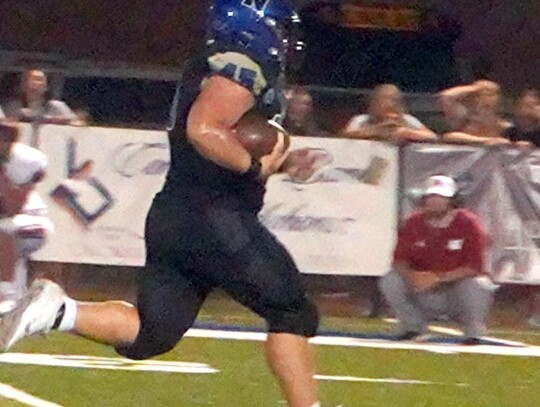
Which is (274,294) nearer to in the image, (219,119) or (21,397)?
(219,119)

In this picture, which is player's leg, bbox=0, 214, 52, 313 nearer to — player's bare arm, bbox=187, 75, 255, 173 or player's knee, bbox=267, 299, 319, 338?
player's knee, bbox=267, 299, 319, 338

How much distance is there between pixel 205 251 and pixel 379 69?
11.8 meters

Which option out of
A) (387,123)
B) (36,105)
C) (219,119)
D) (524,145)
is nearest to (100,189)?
(36,105)

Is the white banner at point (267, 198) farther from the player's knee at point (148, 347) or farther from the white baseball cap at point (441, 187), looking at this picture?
the player's knee at point (148, 347)

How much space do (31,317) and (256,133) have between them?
0.99 metres

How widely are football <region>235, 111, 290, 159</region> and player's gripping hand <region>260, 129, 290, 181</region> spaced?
17mm

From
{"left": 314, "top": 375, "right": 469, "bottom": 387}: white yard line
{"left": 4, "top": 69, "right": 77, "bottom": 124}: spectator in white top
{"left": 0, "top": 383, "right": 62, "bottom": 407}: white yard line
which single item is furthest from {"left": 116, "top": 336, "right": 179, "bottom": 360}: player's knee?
{"left": 4, "top": 69, "right": 77, "bottom": 124}: spectator in white top

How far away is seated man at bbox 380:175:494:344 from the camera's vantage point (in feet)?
38.9

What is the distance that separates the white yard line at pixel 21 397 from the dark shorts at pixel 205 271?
1563 mm

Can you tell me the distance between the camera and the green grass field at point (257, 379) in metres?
8.21

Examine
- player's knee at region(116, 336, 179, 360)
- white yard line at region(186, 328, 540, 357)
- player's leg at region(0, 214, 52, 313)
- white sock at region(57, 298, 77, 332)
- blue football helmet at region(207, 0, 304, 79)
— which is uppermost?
blue football helmet at region(207, 0, 304, 79)

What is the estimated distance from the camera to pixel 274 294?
6066 mm

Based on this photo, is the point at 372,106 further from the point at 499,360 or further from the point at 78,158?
the point at 499,360

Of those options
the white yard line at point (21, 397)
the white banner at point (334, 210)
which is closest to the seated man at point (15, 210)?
the white banner at point (334, 210)
